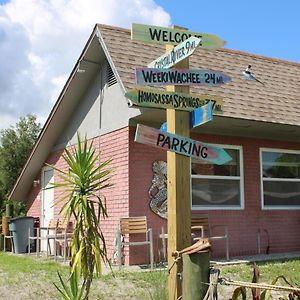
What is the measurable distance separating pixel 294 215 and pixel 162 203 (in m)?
4.21

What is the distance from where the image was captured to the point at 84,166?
5.19 metres

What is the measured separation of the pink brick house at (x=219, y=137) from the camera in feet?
37.9

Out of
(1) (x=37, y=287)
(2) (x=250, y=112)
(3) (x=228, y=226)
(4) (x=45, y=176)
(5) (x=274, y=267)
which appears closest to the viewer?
(1) (x=37, y=287)

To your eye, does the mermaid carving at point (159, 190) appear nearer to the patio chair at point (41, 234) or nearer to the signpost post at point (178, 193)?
the patio chair at point (41, 234)

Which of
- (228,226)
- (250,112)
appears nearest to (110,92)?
(250,112)

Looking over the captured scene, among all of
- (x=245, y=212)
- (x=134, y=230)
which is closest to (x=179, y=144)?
(x=134, y=230)

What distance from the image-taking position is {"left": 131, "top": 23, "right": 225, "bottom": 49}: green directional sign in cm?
500

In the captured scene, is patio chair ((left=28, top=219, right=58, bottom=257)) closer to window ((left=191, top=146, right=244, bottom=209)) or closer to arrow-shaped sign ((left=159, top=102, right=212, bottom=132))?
window ((left=191, top=146, right=244, bottom=209))

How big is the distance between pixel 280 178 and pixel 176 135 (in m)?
9.51

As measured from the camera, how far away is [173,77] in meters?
4.95

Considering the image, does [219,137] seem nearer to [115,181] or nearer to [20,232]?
[115,181]

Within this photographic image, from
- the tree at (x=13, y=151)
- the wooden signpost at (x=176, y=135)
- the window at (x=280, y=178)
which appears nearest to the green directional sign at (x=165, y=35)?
the wooden signpost at (x=176, y=135)

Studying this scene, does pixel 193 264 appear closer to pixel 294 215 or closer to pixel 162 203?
pixel 162 203

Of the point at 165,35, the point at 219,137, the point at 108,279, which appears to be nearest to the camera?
the point at 165,35
